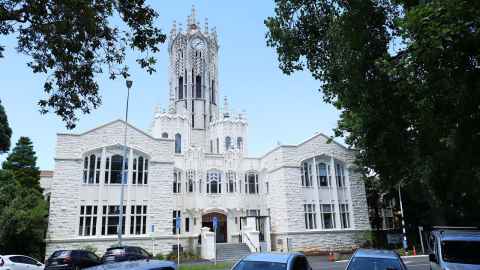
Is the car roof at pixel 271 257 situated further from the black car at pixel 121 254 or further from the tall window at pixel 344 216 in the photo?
the tall window at pixel 344 216

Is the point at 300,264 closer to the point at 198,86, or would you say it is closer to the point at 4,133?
the point at 4,133

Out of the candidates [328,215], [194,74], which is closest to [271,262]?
[328,215]

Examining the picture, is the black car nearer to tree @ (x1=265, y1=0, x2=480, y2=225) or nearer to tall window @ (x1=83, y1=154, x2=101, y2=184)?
tall window @ (x1=83, y1=154, x2=101, y2=184)

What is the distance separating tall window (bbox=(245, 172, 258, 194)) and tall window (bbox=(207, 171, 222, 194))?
9.66 ft

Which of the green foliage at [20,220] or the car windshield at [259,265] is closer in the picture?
the car windshield at [259,265]

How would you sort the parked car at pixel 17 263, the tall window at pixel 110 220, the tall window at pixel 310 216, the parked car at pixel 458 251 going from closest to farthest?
1. the parked car at pixel 458 251
2. the parked car at pixel 17 263
3. the tall window at pixel 110 220
4. the tall window at pixel 310 216

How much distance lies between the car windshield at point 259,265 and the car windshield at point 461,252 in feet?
19.4

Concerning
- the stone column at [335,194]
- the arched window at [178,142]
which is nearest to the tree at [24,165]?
the arched window at [178,142]

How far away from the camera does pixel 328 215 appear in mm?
34188

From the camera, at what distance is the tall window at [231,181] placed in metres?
35.1

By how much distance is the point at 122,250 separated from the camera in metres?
20.2

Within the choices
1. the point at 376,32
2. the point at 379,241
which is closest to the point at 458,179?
the point at 376,32

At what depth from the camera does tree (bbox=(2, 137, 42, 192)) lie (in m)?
35.6

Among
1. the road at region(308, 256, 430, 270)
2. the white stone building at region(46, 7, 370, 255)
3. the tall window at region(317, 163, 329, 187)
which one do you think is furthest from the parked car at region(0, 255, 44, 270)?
the tall window at region(317, 163, 329, 187)
